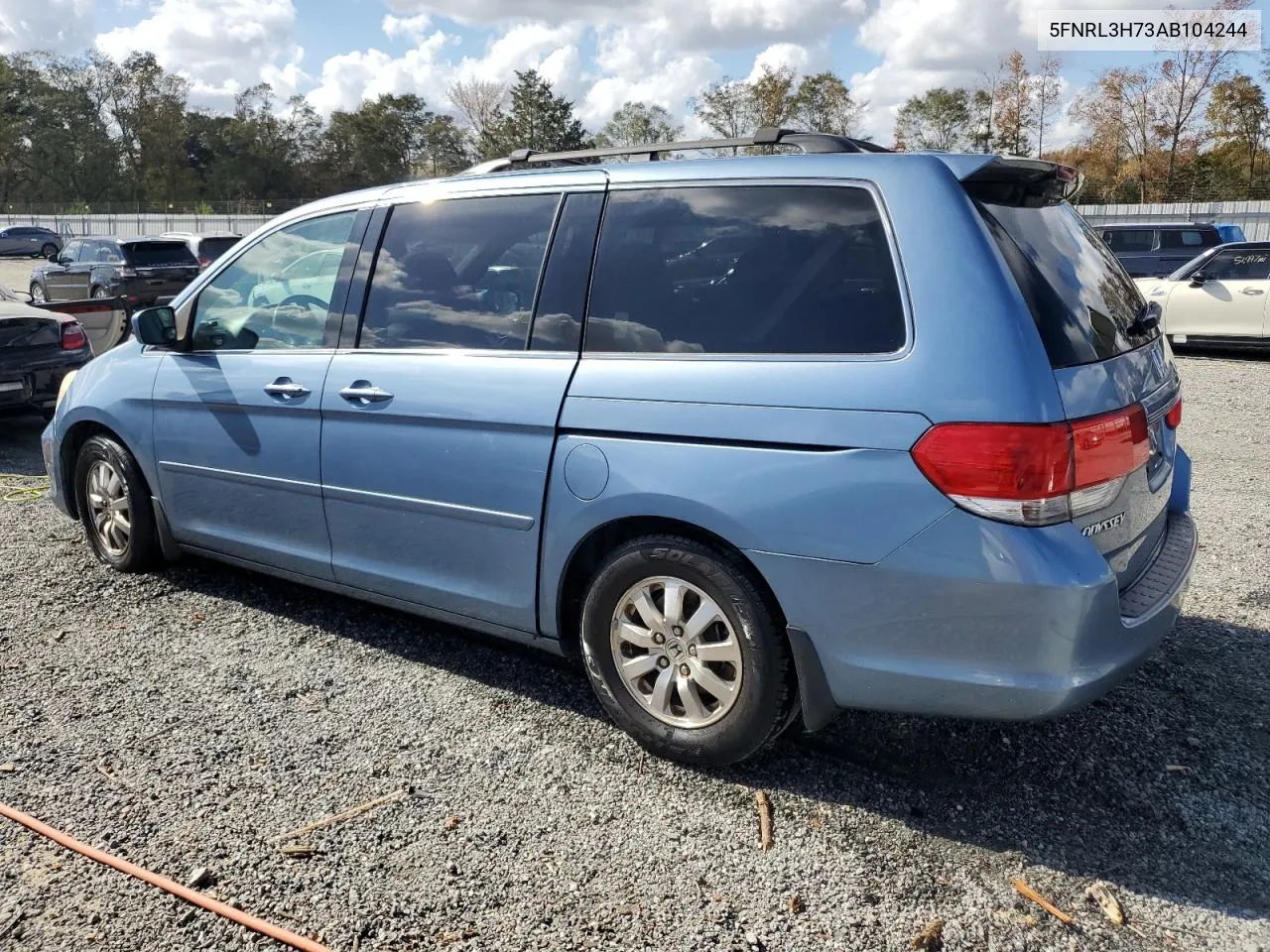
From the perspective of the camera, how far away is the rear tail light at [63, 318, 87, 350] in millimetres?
8638

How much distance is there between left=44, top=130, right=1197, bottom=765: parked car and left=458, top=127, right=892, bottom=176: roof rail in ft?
0.07

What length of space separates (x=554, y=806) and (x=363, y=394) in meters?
1.68

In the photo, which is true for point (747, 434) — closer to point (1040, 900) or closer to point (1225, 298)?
point (1040, 900)

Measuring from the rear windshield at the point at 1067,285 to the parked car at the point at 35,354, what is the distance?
8.08m

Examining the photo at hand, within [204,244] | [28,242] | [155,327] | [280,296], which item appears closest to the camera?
[280,296]

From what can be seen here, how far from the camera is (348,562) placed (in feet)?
13.0

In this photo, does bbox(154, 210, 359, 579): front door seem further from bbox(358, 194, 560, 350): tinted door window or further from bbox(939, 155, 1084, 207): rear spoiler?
bbox(939, 155, 1084, 207): rear spoiler

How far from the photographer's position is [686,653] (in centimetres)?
308

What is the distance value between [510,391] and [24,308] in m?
7.29

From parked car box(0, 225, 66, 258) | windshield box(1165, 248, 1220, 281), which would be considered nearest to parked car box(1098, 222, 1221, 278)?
windshield box(1165, 248, 1220, 281)

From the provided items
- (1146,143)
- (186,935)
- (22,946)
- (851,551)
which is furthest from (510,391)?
(1146,143)

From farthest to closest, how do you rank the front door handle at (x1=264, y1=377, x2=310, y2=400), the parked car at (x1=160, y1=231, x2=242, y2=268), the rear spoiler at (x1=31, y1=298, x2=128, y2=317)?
the parked car at (x1=160, y1=231, x2=242, y2=268)
the rear spoiler at (x1=31, y1=298, x2=128, y2=317)
the front door handle at (x1=264, y1=377, x2=310, y2=400)

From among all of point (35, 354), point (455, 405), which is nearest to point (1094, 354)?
point (455, 405)

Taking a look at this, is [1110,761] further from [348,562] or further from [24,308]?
[24,308]
